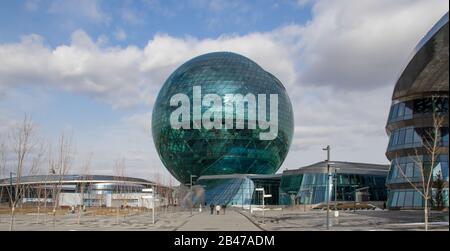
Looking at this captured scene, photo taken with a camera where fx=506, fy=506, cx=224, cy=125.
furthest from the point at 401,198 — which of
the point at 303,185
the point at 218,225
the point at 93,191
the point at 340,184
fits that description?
the point at 93,191

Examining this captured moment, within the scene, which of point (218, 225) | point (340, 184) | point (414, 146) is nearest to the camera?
point (218, 225)

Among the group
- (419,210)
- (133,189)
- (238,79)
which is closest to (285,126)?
(238,79)

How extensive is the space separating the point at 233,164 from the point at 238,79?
1677cm

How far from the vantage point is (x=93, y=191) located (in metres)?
142

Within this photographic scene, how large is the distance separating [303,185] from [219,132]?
61.5 feet

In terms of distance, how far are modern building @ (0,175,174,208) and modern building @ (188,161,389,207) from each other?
11517mm

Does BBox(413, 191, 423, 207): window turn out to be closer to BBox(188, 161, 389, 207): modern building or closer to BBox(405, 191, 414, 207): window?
BBox(405, 191, 414, 207): window

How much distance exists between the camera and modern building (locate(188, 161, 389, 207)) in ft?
268

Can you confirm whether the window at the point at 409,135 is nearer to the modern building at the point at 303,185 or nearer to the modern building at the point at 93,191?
the modern building at the point at 303,185

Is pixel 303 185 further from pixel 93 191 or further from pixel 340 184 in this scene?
pixel 93 191

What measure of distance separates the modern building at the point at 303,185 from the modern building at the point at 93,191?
1152cm

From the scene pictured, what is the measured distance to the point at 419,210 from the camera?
159 feet

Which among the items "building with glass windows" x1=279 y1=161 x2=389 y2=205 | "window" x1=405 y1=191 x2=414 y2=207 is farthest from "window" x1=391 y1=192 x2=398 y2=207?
"building with glass windows" x1=279 y1=161 x2=389 y2=205

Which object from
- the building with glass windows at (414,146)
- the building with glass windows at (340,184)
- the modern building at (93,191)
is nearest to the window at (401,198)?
the building with glass windows at (414,146)
